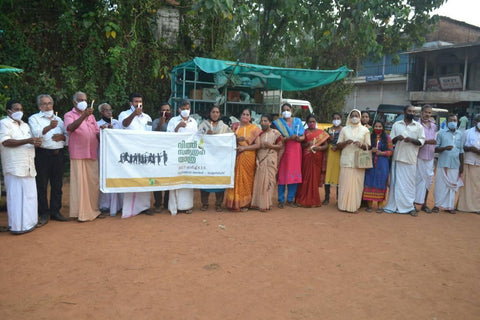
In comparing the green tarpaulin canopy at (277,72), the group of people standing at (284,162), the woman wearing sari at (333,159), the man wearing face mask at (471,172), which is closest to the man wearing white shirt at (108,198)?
the group of people standing at (284,162)

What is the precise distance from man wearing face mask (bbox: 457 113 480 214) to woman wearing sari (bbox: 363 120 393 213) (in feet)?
4.92

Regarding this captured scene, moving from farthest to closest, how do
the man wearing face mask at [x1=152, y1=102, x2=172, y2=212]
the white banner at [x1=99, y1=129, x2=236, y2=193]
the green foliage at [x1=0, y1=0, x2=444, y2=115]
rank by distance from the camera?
the green foliage at [x1=0, y1=0, x2=444, y2=115], the man wearing face mask at [x1=152, y1=102, x2=172, y2=212], the white banner at [x1=99, y1=129, x2=236, y2=193]

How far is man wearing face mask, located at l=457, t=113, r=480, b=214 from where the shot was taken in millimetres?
6516

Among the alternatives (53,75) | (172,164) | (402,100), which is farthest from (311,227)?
(402,100)

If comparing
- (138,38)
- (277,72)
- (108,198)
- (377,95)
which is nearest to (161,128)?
(108,198)

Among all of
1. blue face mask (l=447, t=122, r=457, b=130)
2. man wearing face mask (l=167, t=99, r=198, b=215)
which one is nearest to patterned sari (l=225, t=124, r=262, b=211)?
man wearing face mask (l=167, t=99, r=198, b=215)

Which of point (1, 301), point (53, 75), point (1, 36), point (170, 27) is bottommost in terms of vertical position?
point (1, 301)

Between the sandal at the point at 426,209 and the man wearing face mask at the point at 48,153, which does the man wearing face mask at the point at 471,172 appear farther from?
the man wearing face mask at the point at 48,153

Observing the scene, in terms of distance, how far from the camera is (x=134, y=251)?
4.21 meters

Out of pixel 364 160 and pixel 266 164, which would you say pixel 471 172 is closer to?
pixel 364 160

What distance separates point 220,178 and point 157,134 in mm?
1212

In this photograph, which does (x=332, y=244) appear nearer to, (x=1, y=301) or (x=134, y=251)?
(x=134, y=251)

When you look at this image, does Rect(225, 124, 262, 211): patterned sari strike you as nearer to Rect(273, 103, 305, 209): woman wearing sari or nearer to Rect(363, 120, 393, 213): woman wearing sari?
Rect(273, 103, 305, 209): woman wearing sari

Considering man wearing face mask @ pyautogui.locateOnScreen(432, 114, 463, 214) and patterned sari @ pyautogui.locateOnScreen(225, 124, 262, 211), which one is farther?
man wearing face mask @ pyautogui.locateOnScreen(432, 114, 463, 214)
